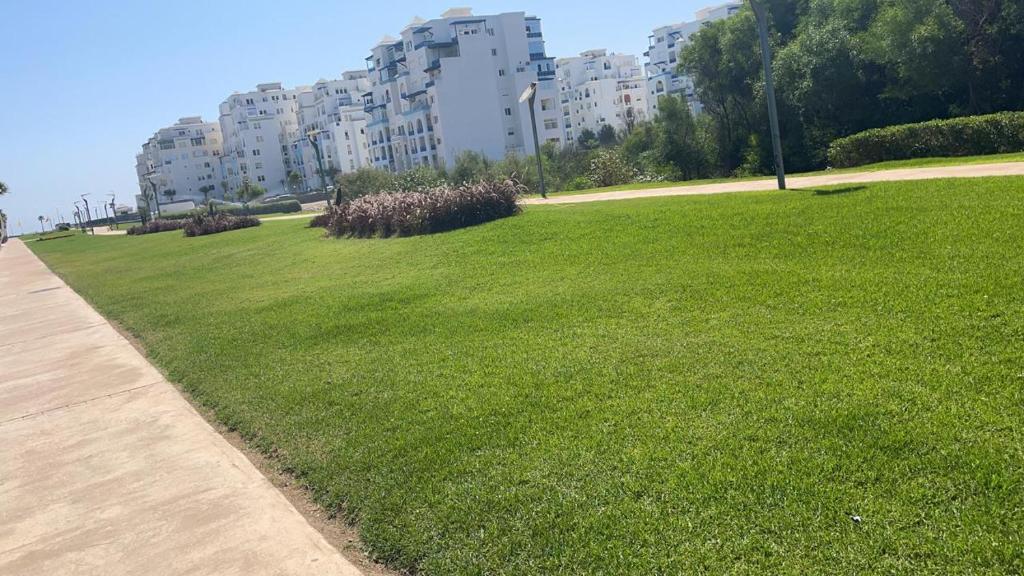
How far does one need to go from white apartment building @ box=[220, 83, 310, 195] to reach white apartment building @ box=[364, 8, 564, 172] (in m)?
45.9

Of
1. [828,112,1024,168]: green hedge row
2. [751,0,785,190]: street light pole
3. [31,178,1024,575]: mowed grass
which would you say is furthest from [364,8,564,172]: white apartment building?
[31,178,1024,575]: mowed grass

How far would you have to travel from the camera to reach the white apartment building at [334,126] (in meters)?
96.9

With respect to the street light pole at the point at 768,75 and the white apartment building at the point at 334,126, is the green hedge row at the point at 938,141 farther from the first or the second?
the white apartment building at the point at 334,126

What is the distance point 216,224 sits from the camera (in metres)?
33.2

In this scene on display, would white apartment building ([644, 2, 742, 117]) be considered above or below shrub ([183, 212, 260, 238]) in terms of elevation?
above

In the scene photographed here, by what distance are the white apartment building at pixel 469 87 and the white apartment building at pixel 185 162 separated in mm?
63547

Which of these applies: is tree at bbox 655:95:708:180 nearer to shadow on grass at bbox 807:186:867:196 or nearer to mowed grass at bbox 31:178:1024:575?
shadow on grass at bbox 807:186:867:196

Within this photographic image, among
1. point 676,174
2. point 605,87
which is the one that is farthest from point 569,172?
point 605,87

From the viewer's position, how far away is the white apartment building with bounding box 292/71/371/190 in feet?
Result: 318

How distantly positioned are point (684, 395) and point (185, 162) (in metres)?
137

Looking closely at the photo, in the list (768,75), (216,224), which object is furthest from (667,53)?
(768,75)

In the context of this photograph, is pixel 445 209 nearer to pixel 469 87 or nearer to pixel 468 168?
pixel 468 168

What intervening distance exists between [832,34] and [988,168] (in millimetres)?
16732

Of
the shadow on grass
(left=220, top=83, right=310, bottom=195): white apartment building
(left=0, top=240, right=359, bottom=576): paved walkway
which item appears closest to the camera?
(left=0, top=240, right=359, bottom=576): paved walkway
